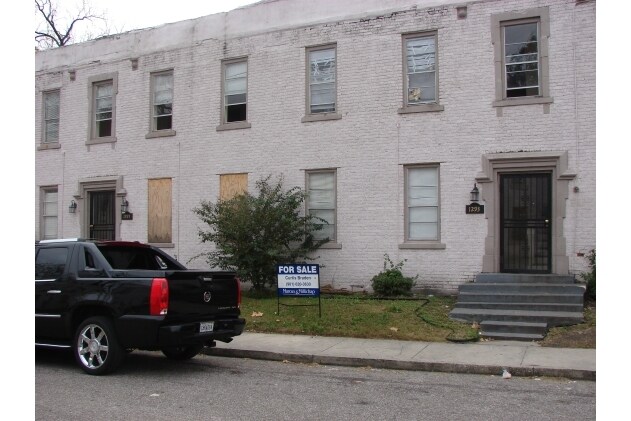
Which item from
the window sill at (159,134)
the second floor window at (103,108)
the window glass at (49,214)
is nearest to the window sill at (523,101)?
the window sill at (159,134)

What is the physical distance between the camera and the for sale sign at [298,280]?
11914 mm

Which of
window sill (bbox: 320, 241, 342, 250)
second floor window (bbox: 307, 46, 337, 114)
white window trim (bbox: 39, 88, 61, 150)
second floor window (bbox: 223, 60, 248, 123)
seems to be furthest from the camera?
white window trim (bbox: 39, 88, 61, 150)

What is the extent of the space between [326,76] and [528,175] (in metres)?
5.50

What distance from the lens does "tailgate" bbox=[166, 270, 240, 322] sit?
26.2ft

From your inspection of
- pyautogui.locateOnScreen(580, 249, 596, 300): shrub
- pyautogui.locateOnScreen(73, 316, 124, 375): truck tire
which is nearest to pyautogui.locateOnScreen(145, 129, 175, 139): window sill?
pyautogui.locateOnScreen(73, 316, 124, 375): truck tire

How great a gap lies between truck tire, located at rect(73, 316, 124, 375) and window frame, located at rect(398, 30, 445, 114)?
8842 mm

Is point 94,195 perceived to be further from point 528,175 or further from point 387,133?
point 528,175

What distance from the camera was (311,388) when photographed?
7.63m

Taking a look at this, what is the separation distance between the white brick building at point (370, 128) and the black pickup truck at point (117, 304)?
6578 mm

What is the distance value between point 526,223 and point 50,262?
9661mm

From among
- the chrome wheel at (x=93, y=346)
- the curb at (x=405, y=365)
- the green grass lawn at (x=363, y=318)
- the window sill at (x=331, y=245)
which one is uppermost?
the window sill at (x=331, y=245)

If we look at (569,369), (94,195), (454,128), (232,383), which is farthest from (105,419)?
(94,195)

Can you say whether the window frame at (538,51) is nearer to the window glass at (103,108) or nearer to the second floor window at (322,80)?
the second floor window at (322,80)

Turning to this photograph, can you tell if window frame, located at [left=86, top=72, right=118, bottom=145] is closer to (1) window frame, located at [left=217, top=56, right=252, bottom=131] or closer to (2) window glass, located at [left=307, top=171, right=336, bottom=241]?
(1) window frame, located at [left=217, top=56, right=252, bottom=131]
